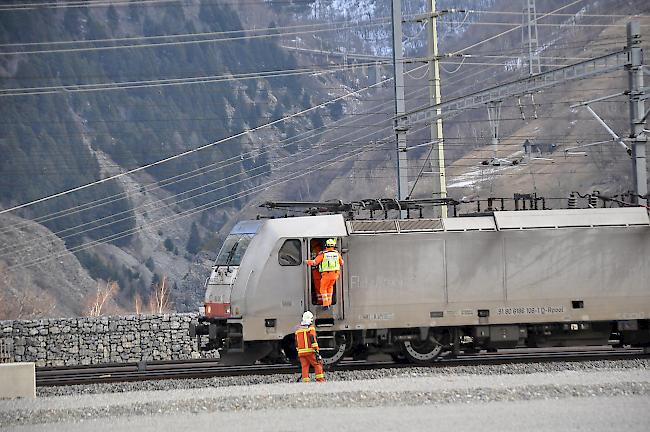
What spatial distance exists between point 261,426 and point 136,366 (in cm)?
1116

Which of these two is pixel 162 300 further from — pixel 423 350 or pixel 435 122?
pixel 423 350

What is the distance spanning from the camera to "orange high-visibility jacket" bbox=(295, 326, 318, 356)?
20.3 metres

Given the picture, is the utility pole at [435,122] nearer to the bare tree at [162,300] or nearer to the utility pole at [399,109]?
the utility pole at [399,109]

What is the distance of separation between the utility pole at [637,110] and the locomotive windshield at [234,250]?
1012 centimetres

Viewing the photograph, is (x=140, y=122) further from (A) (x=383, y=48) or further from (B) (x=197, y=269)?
(A) (x=383, y=48)

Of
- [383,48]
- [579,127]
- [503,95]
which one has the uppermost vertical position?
[383,48]

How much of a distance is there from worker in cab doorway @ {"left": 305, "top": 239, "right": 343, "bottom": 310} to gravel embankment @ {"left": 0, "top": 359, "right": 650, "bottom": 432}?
7.77 ft

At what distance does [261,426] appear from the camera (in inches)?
584

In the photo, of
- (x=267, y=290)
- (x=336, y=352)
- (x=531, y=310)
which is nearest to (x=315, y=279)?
(x=267, y=290)

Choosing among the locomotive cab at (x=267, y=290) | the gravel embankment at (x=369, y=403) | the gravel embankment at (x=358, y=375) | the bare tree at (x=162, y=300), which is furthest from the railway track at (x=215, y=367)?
the bare tree at (x=162, y=300)

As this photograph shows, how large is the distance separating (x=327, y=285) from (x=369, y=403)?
593cm

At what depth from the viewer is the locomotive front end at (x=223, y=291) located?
2281 cm

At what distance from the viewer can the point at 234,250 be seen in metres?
A: 23.4

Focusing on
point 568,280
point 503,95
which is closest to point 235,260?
point 568,280
